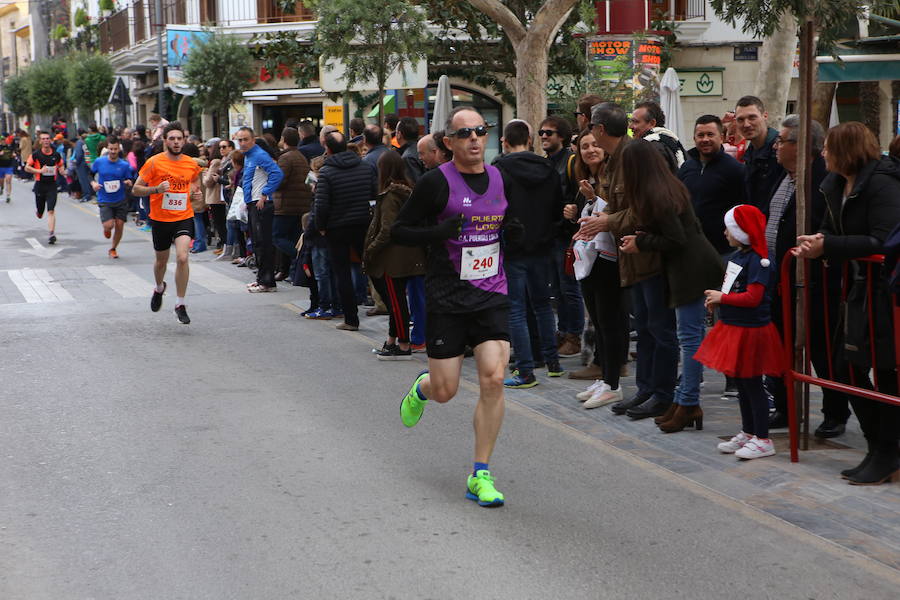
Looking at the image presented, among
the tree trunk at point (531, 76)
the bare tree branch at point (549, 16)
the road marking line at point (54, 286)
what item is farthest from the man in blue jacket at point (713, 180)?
the road marking line at point (54, 286)

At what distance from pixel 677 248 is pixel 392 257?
341cm

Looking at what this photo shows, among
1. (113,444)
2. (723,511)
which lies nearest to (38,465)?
(113,444)

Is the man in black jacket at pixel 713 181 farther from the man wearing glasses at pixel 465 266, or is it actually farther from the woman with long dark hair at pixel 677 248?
the man wearing glasses at pixel 465 266

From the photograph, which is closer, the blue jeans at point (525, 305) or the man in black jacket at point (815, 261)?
the man in black jacket at point (815, 261)

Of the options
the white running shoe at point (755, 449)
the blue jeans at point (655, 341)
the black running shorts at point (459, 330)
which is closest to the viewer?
the black running shorts at point (459, 330)

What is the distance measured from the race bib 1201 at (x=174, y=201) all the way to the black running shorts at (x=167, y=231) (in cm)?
15

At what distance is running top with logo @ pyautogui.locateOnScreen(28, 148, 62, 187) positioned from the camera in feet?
70.7

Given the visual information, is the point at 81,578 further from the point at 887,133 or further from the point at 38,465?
the point at 887,133

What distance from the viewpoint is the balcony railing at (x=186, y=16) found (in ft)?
107

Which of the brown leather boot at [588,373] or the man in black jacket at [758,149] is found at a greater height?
the man in black jacket at [758,149]

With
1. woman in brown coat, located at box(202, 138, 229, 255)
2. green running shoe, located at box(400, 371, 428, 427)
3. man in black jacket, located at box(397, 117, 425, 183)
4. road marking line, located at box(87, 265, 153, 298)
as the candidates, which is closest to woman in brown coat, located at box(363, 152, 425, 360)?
man in black jacket, located at box(397, 117, 425, 183)

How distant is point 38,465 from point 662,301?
3820mm

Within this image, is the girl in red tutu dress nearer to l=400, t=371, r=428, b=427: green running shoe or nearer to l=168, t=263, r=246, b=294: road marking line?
l=400, t=371, r=428, b=427: green running shoe

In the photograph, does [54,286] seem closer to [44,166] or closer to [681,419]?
[44,166]
